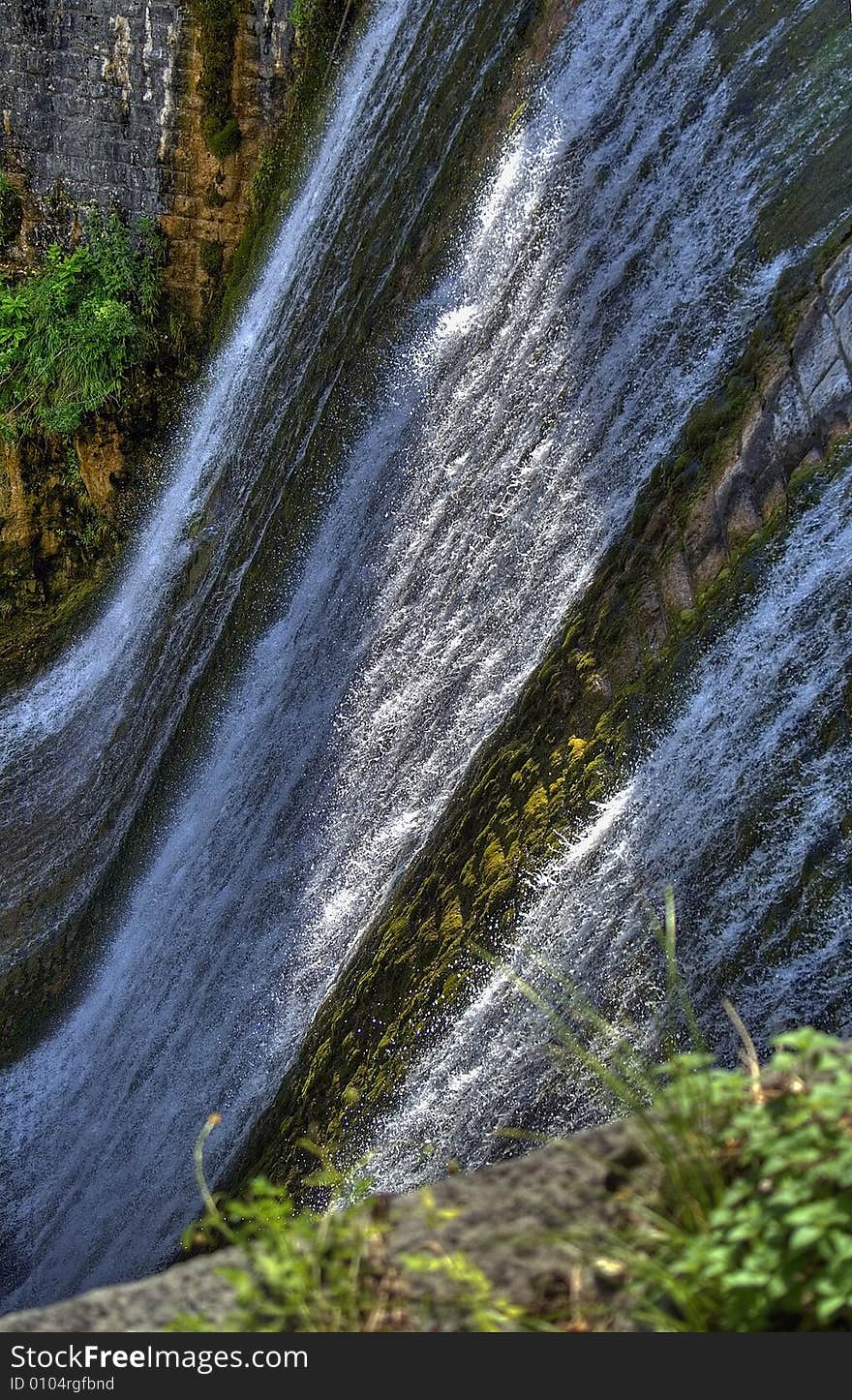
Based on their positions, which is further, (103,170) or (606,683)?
(103,170)

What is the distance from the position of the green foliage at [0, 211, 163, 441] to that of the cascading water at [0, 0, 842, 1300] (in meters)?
0.73

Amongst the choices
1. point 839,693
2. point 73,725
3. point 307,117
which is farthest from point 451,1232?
point 307,117

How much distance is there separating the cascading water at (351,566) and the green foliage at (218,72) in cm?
80

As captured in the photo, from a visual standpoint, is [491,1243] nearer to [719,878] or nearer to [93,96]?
[719,878]

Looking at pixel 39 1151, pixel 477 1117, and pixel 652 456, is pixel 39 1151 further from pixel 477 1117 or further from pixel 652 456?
pixel 652 456

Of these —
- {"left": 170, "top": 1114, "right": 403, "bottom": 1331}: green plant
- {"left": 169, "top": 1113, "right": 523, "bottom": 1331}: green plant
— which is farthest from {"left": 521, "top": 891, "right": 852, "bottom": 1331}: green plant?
{"left": 170, "top": 1114, "right": 403, "bottom": 1331}: green plant

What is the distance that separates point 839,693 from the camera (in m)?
2.66

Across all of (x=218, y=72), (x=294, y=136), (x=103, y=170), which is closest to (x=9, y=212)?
(x=103, y=170)

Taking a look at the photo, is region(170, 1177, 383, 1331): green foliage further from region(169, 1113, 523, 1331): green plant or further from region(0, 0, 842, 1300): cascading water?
region(0, 0, 842, 1300): cascading water

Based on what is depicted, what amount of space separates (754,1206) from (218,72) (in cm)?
656

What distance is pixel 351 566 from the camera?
14.9 feet

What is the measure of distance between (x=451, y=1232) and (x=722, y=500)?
200cm

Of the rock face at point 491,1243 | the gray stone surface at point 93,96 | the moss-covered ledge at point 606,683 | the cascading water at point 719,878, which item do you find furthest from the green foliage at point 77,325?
the rock face at point 491,1243

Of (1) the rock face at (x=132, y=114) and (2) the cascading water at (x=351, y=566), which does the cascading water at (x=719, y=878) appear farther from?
(1) the rock face at (x=132, y=114)
